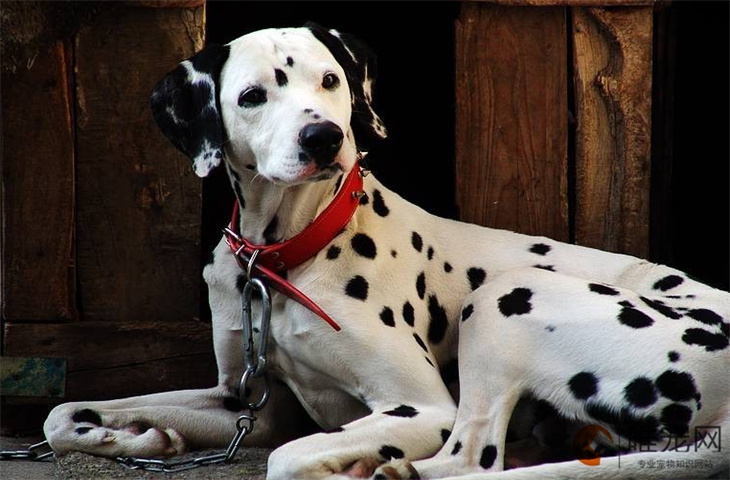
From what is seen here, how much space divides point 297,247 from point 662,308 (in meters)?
1.35

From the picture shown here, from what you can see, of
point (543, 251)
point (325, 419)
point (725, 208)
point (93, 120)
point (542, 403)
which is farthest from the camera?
point (725, 208)

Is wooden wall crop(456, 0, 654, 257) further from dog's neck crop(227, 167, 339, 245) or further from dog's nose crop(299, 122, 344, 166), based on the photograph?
dog's nose crop(299, 122, 344, 166)

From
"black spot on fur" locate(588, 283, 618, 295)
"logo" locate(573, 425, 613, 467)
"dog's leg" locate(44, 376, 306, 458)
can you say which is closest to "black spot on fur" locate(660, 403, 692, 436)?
"logo" locate(573, 425, 613, 467)

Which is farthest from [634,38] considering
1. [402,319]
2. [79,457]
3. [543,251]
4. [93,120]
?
[79,457]

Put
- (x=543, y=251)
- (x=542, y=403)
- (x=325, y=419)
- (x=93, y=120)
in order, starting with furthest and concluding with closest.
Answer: (x=93, y=120) < (x=543, y=251) < (x=325, y=419) < (x=542, y=403)

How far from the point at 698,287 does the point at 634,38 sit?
1222 millimetres

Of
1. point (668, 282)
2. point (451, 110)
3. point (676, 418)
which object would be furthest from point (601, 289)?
point (451, 110)

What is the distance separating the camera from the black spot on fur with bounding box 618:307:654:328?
385 centimetres

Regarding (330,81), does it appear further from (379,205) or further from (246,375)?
(246,375)

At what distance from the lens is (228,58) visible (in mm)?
4062

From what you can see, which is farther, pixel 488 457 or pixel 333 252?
pixel 333 252

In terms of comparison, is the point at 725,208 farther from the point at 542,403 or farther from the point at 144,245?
the point at 144,245

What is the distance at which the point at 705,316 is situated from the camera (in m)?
3.94

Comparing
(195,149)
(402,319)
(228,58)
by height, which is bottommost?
(402,319)
